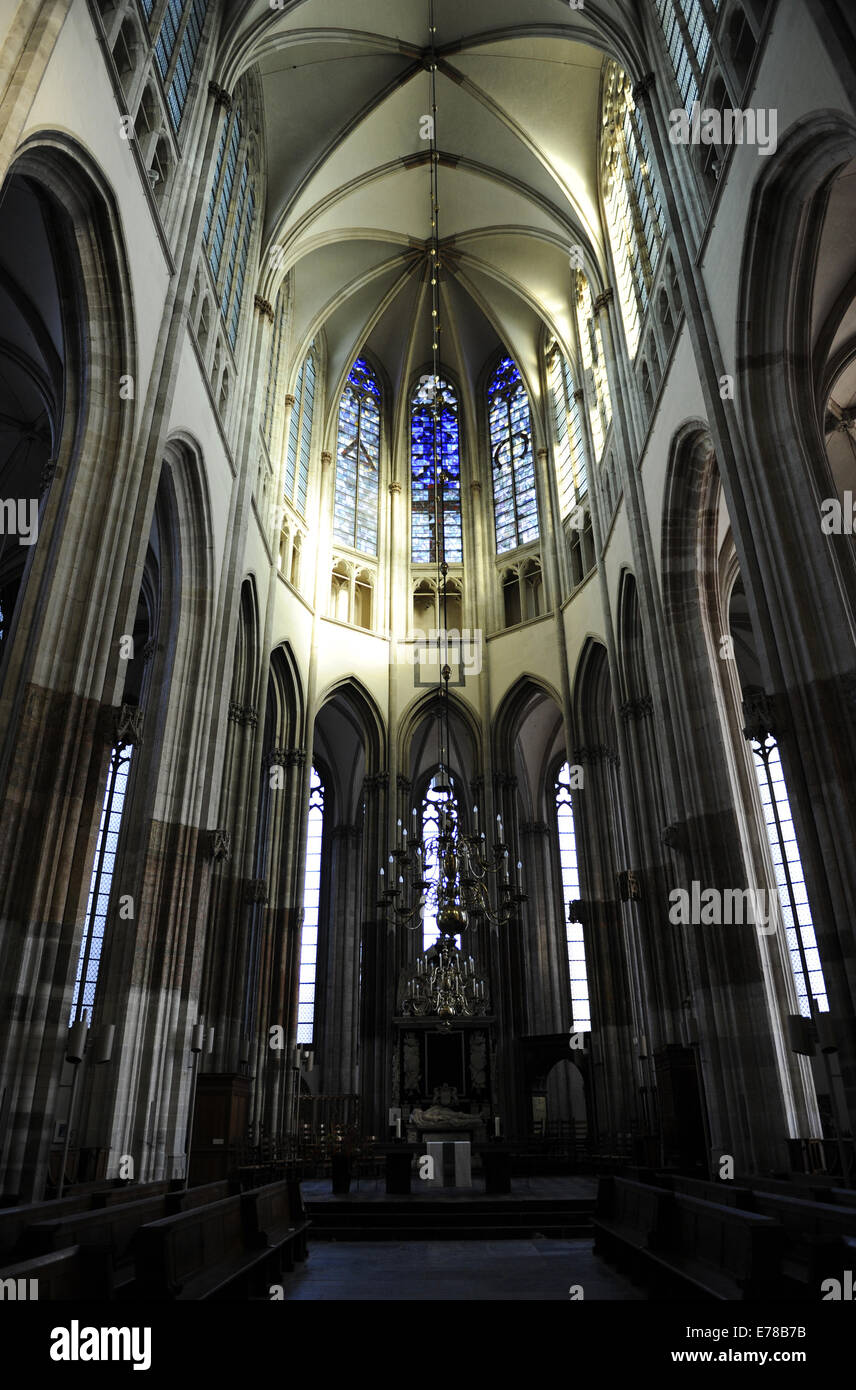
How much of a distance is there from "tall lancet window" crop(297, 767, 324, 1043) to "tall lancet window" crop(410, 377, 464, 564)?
340 inches


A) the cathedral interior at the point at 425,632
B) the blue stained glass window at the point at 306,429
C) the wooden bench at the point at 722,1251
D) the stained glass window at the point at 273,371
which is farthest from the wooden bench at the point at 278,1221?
the blue stained glass window at the point at 306,429

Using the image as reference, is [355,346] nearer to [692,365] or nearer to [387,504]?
[387,504]

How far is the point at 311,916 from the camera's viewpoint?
27797 mm

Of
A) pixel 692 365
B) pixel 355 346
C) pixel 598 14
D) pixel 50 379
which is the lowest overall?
pixel 692 365

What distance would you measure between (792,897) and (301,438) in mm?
17439

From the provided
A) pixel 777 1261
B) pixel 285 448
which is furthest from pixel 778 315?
pixel 285 448

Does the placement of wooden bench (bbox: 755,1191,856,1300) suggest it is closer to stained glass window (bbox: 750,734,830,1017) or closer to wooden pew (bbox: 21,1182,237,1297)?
wooden pew (bbox: 21,1182,237,1297)

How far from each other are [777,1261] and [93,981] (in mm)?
18518

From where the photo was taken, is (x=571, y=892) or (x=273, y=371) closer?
(x=273, y=371)

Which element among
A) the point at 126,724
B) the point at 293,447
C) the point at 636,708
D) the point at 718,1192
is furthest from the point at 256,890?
the point at 718,1192

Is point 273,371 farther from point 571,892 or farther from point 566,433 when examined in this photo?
point 571,892

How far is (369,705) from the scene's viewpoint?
24.3m

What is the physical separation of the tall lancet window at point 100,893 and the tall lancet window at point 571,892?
12.3 m

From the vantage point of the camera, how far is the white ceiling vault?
18.5 m
